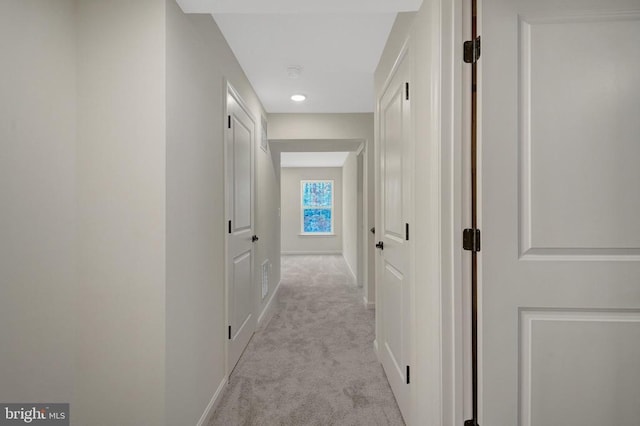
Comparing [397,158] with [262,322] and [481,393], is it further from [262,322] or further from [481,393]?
[262,322]

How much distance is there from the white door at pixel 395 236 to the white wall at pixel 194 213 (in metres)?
1.13

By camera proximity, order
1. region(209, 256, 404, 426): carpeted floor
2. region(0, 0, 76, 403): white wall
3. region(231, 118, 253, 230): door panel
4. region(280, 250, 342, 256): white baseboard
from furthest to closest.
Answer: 1. region(280, 250, 342, 256): white baseboard
2. region(231, 118, 253, 230): door panel
3. region(209, 256, 404, 426): carpeted floor
4. region(0, 0, 76, 403): white wall

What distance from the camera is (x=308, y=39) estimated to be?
2.20 metres

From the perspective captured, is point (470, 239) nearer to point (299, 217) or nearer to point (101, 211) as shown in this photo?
point (101, 211)

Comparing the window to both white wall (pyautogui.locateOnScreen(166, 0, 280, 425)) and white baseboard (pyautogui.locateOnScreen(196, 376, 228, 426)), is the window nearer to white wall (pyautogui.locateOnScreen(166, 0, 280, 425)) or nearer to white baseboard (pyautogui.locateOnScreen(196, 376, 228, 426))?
white wall (pyautogui.locateOnScreen(166, 0, 280, 425))

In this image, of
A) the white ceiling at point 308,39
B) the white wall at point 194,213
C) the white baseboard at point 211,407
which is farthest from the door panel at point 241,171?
the white baseboard at point 211,407

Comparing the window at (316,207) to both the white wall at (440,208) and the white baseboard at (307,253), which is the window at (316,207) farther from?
the white wall at (440,208)

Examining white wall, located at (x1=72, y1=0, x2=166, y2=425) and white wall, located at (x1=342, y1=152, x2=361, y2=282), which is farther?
white wall, located at (x1=342, y1=152, x2=361, y2=282)

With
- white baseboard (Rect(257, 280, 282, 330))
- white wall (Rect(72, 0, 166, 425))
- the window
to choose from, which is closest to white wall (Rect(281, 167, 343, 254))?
the window

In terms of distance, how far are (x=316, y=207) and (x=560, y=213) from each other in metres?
7.72

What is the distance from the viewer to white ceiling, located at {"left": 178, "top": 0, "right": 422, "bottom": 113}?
1.52 meters

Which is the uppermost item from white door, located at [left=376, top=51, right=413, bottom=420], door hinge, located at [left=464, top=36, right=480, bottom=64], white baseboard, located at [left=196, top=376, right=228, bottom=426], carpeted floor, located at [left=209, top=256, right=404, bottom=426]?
door hinge, located at [left=464, top=36, right=480, bottom=64]

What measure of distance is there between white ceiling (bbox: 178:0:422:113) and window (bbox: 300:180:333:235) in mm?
5432

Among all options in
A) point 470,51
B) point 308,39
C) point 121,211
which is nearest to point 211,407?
point 121,211
